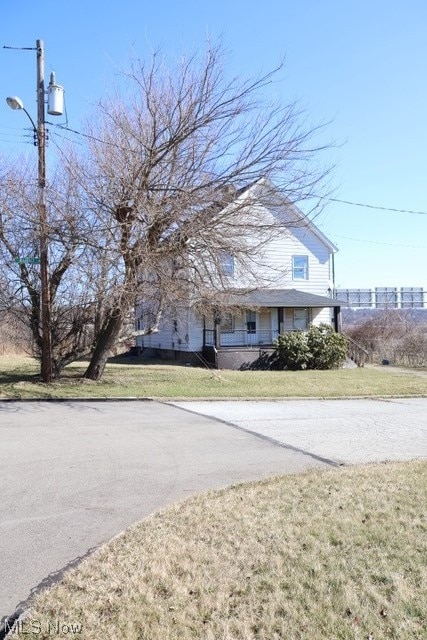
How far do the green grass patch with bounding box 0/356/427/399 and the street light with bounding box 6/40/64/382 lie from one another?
1181 mm

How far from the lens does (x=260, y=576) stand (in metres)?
3.93

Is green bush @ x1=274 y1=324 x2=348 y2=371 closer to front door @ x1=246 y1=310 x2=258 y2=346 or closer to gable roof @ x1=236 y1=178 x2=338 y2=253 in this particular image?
front door @ x1=246 y1=310 x2=258 y2=346

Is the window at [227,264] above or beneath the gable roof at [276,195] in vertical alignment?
beneath

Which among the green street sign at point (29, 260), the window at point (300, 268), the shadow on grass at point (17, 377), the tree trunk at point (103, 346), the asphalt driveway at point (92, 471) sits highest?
the window at point (300, 268)

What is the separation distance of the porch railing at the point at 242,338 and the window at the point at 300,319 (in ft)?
5.91

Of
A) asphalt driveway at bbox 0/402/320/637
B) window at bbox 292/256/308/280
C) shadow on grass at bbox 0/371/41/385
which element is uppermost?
window at bbox 292/256/308/280

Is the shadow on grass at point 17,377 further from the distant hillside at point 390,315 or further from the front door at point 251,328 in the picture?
the distant hillside at point 390,315

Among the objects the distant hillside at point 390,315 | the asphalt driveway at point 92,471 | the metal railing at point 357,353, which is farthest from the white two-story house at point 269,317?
the asphalt driveway at point 92,471

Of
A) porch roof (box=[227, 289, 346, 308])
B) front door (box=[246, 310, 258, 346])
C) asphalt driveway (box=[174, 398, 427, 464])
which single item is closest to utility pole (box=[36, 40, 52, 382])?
asphalt driveway (box=[174, 398, 427, 464])

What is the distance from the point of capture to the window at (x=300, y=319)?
3077 cm

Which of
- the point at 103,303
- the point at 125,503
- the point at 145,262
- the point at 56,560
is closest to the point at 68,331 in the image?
the point at 103,303

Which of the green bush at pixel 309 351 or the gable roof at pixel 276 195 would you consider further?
the green bush at pixel 309 351

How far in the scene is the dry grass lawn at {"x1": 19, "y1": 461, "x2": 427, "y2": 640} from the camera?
10.9ft

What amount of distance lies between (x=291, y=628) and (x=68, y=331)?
52.6 feet
